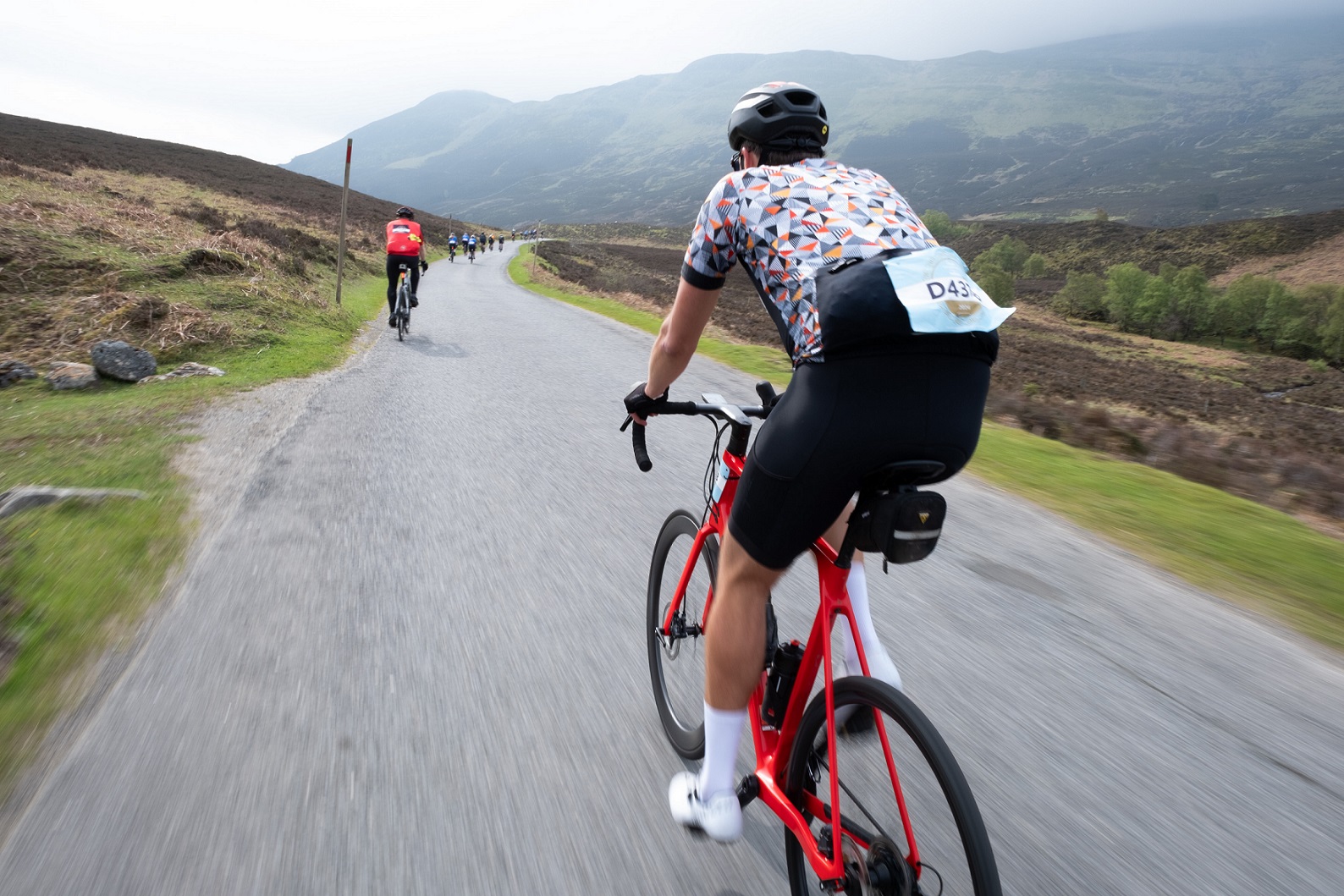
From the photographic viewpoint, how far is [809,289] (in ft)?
5.43

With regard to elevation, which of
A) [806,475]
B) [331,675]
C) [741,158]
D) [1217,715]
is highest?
[741,158]

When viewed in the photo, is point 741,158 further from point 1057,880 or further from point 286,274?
point 286,274

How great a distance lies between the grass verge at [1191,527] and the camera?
379 centimetres

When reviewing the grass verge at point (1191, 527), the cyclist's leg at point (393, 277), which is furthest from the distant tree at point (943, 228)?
the grass verge at point (1191, 527)

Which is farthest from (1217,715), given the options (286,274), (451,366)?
(286,274)

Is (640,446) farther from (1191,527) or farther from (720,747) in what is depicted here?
(1191,527)

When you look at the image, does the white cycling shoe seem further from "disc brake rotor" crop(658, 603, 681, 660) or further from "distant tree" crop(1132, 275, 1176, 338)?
"distant tree" crop(1132, 275, 1176, 338)

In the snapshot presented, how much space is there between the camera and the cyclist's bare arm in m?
2.00

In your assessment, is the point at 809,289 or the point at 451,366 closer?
the point at 809,289

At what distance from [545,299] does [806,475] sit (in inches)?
806

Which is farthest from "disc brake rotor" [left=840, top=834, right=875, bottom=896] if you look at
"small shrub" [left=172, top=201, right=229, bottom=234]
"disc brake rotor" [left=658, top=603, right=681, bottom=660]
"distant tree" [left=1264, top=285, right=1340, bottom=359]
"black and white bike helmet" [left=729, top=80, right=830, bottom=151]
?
"distant tree" [left=1264, top=285, right=1340, bottom=359]

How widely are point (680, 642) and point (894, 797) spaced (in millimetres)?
1182

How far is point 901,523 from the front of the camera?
5.25 feet

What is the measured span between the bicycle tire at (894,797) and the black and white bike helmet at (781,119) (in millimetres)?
1399
